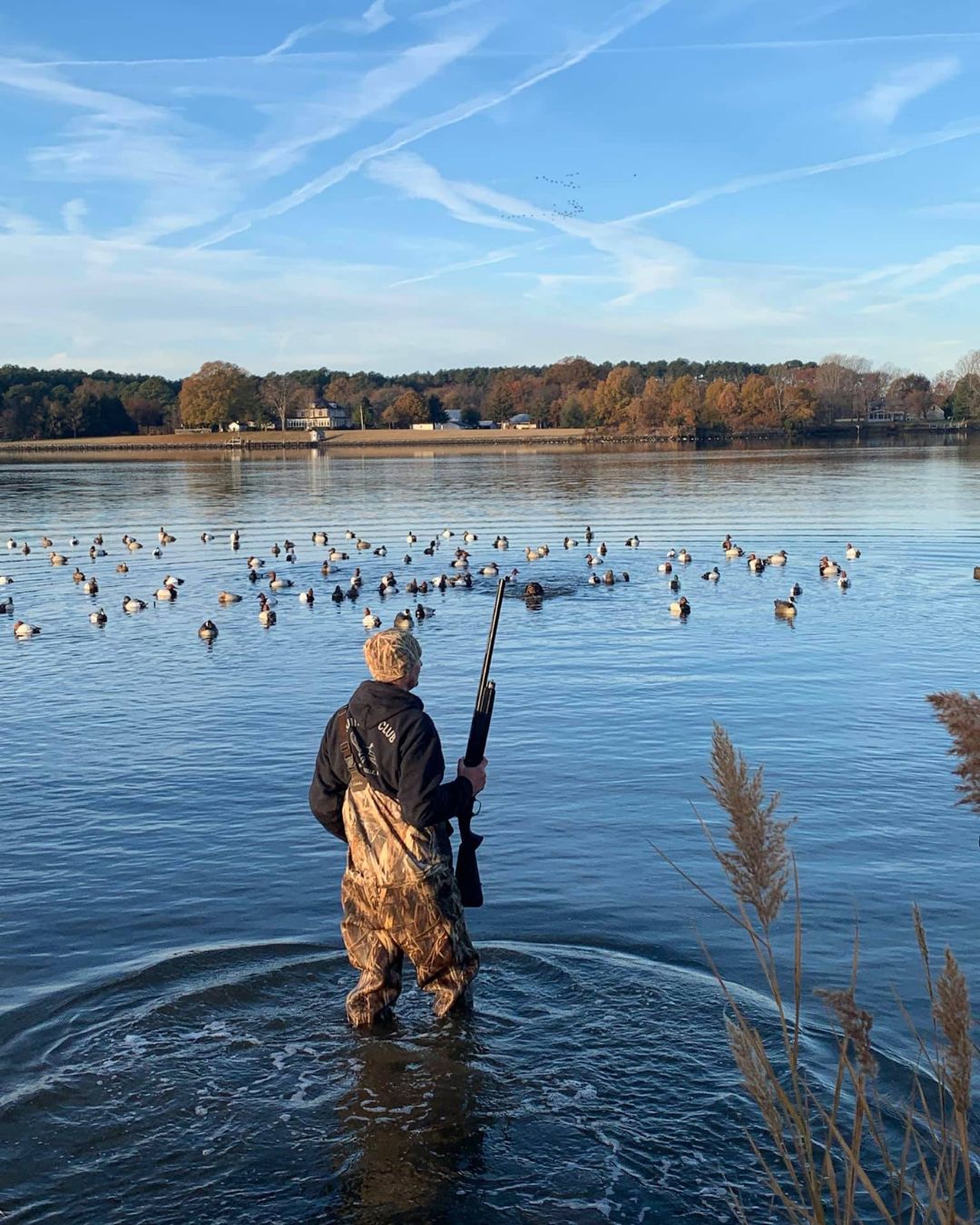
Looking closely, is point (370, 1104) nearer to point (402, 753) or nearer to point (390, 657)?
point (402, 753)

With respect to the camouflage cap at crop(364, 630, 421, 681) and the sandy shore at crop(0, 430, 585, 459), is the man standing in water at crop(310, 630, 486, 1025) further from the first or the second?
the sandy shore at crop(0, 430, 585, 459)

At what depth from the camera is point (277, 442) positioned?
18250 cm

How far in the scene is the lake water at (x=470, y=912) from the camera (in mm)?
6656

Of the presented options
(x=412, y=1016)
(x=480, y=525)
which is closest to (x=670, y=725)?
(x=412, y=1016)

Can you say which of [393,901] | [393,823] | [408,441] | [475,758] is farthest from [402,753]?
[408,441]

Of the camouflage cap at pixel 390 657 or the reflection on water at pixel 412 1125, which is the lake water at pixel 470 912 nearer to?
the reflection on water at pixel 412 1125

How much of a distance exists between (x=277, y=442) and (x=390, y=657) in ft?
591

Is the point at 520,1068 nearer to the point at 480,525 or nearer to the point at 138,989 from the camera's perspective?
the point at 138,989

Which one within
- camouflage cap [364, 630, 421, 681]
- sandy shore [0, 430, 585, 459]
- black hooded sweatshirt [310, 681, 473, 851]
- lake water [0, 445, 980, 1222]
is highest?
sandy shore [0, 430, 585, 459]

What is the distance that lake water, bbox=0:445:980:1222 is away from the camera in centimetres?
666

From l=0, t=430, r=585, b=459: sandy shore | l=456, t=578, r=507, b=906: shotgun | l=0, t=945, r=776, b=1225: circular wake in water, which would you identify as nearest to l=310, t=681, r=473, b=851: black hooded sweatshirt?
l=456, t=578, r=507, b=906: shotgun

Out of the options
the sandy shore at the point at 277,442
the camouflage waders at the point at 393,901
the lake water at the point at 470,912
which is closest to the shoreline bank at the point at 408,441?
the sandy shore at the point at 277,442

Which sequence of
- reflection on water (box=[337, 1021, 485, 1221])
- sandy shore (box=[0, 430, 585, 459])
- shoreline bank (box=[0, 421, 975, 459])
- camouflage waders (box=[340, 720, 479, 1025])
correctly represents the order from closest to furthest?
1. reflection on water (box=[337, 1021, 485, 1221])
2. camouflage waders (box=[340, 720, 479, 1025])
3. shoreline bank (box=[0, 421, 975, 459])
4. sandy shore (box=[0, 430, 585, 459])

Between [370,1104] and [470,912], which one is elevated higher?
[370,1104]
